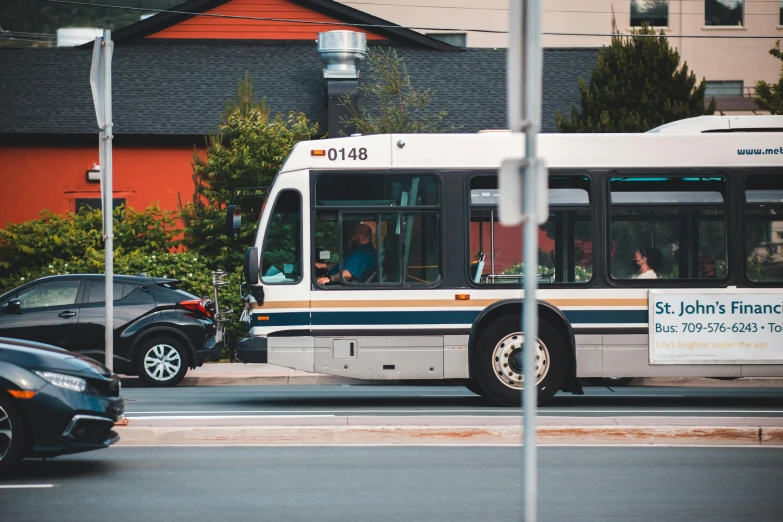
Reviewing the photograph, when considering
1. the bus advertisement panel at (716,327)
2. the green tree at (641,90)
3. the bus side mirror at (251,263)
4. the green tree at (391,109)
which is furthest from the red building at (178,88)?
the bus advertisement panel at (716,327)

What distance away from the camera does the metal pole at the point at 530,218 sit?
582 cm

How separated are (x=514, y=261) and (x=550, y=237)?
49 cm

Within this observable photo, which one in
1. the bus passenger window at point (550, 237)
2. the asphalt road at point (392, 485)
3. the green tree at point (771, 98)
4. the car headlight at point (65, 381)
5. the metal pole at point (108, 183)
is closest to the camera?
the asphalt road at point (392, 485)

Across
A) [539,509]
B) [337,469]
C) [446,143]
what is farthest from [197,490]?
[446,143]

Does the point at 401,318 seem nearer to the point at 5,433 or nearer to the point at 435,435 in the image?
the point at 435,435

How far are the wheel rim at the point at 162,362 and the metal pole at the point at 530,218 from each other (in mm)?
12011

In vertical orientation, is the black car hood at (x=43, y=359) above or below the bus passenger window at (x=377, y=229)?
below

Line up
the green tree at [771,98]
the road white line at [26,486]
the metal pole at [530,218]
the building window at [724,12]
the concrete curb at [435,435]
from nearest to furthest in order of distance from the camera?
1. the metal pole at [530,218]
2. the road white line at [26,486]
3. the concrete curb at [435,435]
4. the green tree at [771,98]
5. the building window at [724,12]

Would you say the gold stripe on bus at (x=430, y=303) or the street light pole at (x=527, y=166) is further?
the gold stripe on bus at (x=430, y=303)

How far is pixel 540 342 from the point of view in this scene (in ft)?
43.7

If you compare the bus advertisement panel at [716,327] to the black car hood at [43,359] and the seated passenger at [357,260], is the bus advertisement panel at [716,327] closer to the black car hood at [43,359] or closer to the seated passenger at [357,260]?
the seated passenger at [357,260]

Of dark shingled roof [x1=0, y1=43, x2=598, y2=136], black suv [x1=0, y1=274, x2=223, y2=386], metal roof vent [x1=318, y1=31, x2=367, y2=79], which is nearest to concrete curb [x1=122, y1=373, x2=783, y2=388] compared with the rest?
black suv [x1=0, y1=274, x2=223, y2=386]

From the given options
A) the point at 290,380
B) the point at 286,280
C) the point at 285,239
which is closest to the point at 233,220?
the point at 285,239

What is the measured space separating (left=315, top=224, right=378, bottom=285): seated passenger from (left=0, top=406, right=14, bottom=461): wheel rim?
17.1ft
